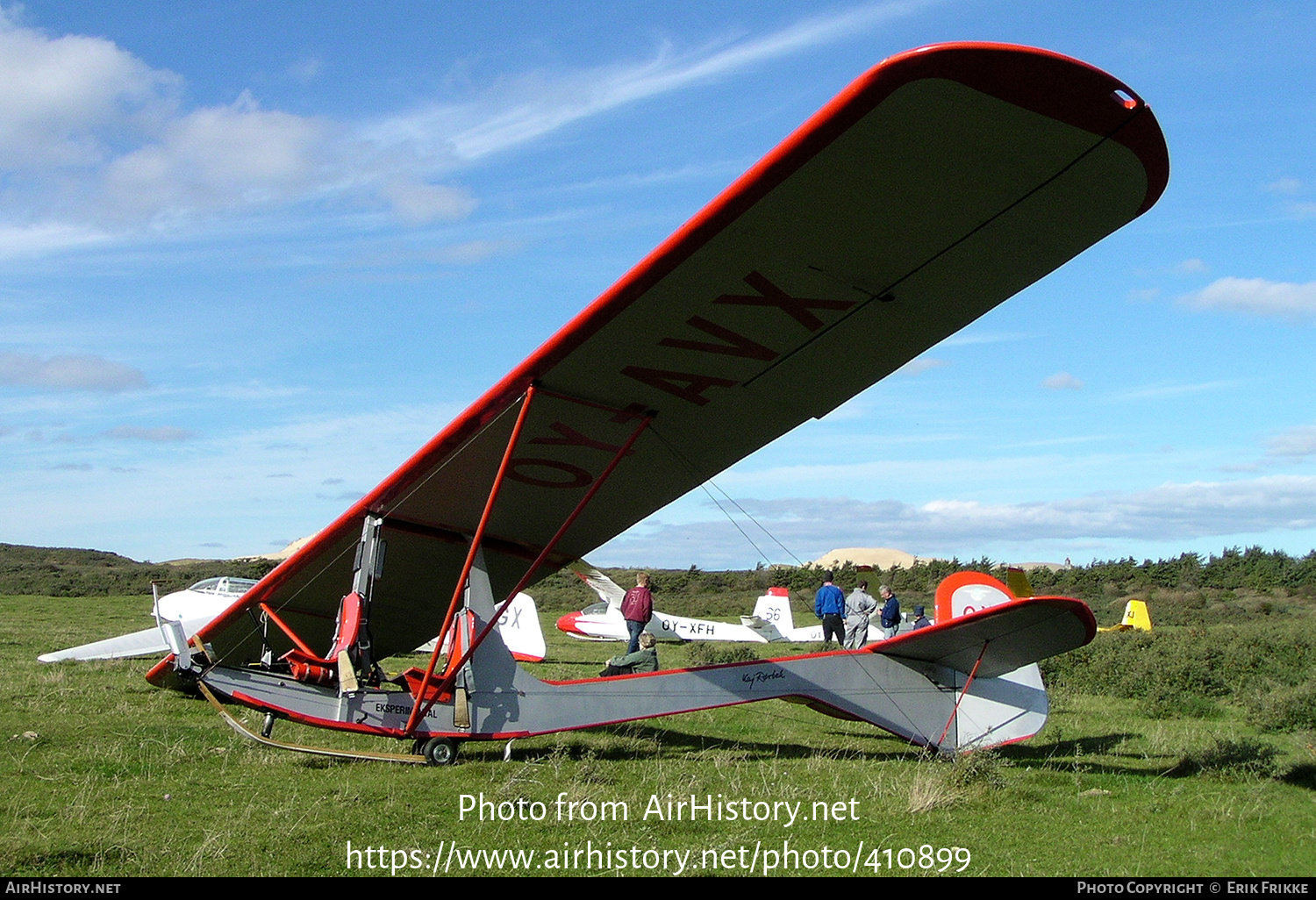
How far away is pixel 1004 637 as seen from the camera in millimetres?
7555

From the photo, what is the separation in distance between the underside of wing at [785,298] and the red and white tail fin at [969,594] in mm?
2900

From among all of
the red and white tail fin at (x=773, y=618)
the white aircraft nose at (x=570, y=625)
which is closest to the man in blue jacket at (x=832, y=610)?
the red and white tail fin at (x=773, y=618)

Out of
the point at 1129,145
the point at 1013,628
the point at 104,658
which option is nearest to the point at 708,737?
the point at 1013,628

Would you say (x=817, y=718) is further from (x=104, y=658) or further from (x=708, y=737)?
(x=104, y=658)

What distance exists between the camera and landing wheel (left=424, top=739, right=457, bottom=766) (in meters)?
7.14

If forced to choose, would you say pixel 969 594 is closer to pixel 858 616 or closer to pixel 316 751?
pixel 316 751

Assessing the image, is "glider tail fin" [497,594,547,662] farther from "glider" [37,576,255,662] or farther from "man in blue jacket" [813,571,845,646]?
"man in blue jacket" [813,571,845,646]

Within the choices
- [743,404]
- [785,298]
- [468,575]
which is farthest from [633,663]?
[785,298]

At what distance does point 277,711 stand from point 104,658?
8268mm

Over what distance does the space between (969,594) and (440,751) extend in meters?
4.99

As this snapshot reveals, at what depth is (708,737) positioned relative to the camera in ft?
29.5

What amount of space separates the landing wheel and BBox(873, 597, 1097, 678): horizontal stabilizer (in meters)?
3.61

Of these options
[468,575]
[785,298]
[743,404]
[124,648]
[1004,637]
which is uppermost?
[785,298]

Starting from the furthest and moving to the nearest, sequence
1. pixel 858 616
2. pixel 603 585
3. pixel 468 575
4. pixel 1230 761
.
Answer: pixel 603 585 < pixel 858 616 < pixel 1230 761 < pixel 468 575
